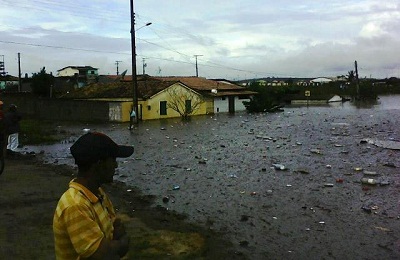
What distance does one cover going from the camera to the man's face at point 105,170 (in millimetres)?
2357

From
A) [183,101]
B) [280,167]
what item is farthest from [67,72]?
[280,167]

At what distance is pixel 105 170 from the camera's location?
238 cm

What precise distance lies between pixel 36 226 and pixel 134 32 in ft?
75.0

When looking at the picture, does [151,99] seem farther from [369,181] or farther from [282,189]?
[369,181]

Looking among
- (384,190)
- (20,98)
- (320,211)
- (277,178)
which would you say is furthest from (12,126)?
(20,98)

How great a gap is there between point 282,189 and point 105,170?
7304 mm

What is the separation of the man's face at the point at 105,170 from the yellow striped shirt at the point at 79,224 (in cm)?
11

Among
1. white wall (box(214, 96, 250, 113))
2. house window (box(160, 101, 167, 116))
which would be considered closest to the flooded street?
house window (box(160, 101, 167, 116))

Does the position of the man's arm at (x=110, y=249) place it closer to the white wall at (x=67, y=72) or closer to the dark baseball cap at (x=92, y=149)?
the dark baseball cap at (x=92, y=149)

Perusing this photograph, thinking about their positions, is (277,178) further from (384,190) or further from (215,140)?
(215,140)

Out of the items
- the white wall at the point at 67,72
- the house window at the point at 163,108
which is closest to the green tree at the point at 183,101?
the house window at the point at 163,108

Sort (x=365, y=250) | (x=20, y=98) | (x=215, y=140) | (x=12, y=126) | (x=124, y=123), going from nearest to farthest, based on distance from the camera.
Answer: (x=365, y=250) < (x=12, y=126) < (x=215, y=140) < (x=124, y=123) < (x=20, y=98)

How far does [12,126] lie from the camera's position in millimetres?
11523

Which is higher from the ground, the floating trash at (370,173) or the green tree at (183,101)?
the green tree at (183,101)
